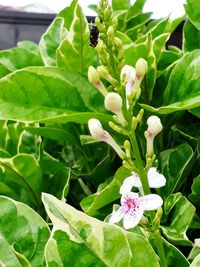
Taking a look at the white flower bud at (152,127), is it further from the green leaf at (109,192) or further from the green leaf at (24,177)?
the green leaf at (24,177)

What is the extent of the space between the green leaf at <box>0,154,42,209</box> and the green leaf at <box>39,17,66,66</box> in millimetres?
162

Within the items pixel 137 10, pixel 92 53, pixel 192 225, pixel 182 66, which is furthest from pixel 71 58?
pixel 137 10

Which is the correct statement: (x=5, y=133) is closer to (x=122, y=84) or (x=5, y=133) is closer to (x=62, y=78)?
(x=62, y=78)

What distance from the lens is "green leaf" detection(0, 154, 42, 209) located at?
0.70m

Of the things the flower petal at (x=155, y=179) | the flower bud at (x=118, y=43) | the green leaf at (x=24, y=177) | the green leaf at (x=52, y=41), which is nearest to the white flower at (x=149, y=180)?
the flower petal at (x=155, y=179)

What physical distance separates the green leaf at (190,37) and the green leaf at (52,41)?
0.57ft

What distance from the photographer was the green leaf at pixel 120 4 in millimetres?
1031

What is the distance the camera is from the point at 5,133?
2.74 ft

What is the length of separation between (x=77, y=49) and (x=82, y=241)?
1.14ft

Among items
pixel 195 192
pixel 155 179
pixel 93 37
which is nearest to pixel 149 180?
pixel 155 179

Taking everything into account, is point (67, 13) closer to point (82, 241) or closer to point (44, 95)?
point (44, 95)

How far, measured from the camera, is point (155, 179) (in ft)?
1.48

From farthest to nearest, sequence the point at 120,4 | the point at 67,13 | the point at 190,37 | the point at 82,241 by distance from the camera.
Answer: the point at 120,4, the point at 67,13, the point at 190,37, the point at 82,241

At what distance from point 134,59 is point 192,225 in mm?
201
